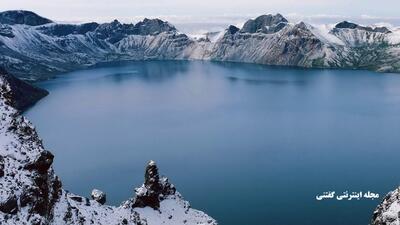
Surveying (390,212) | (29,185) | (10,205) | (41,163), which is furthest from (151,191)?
(10,205)

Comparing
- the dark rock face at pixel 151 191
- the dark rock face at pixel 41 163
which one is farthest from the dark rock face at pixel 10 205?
the dark rock face at pixel 151 191

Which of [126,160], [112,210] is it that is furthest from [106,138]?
[112,210]

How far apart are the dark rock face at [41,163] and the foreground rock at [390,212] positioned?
35.5 metres

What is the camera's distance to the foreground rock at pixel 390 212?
49.3 meters

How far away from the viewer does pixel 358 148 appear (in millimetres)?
170625

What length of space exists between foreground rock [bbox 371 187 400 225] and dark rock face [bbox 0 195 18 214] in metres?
37.1

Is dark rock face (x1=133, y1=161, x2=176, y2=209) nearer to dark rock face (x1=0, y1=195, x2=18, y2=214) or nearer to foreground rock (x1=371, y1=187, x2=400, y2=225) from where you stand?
foreground rock (x1=371, y1=187, x2=400, y2=225)

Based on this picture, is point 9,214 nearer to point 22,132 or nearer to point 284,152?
point 22,132

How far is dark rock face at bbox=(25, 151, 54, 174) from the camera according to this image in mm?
43688

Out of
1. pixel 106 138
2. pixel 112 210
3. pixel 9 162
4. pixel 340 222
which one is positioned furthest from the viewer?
pixel 106 138

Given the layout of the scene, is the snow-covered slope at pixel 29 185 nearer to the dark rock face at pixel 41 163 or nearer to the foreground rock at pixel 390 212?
the dark rock face at pixel 41 163

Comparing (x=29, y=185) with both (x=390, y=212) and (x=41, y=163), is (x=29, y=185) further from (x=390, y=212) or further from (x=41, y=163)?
(x=390, y=212)

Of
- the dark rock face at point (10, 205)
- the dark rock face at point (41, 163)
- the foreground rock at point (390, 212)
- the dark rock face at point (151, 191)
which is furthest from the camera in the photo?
Answer: the dark rock face at point (151, 191)

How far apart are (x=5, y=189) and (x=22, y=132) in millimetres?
8742
